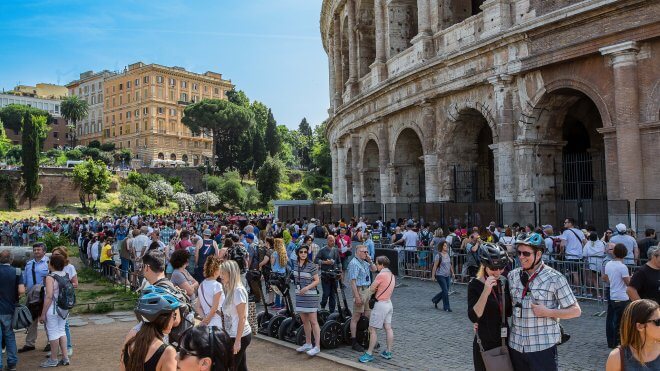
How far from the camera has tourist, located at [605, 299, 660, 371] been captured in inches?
134

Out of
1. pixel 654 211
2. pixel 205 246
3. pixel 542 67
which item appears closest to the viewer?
pixel 205 246

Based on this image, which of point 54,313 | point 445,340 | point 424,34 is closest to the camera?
point 54,313

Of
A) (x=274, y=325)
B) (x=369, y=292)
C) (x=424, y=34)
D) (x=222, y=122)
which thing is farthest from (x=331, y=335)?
(x=222, y=122)

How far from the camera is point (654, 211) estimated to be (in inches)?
518

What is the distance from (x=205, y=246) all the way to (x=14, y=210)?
52452 millimetres

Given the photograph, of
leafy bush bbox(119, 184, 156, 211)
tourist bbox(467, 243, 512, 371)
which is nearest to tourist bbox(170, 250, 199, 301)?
tourist bbox(467, 243, 512, 371)

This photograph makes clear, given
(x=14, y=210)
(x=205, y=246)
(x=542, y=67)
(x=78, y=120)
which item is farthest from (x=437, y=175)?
(x=78, y=120)

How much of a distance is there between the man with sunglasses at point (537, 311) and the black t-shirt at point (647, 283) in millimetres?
2051

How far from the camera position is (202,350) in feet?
11.3

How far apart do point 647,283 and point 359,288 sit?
4.03 m

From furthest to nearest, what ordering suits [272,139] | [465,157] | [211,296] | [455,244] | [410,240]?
1. [272,139]
2. [465,157]
3. [410,240]
4. [455,244]
5. [211,296]

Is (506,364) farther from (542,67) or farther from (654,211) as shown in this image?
A: (542,67)

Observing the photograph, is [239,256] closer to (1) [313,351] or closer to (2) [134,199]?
(1) [313,351]

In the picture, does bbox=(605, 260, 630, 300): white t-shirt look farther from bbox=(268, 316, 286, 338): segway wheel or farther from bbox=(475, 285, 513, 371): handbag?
bbox=(268, 316, 286, 338): segway wheel
